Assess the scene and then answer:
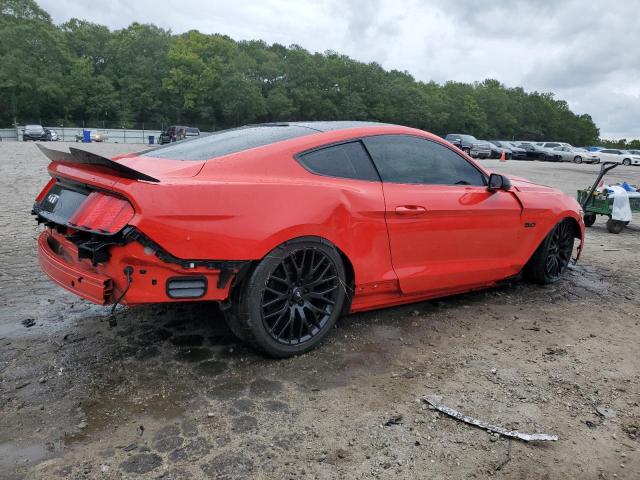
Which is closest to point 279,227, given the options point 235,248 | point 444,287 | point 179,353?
point 235,248

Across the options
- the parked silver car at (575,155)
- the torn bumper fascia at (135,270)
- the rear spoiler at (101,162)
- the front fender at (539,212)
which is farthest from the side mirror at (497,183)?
the parked silver car at (575,155)

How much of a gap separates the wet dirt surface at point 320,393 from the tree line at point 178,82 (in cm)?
5986

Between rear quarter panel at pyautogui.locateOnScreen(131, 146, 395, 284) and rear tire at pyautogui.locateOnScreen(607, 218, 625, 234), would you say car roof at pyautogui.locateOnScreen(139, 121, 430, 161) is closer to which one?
rear quarter panel at pyautogui.locateOnScreen(131, 146, 395, 284)

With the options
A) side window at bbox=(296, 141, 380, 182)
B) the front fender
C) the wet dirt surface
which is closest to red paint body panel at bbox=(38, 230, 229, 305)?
the wet dirt surface

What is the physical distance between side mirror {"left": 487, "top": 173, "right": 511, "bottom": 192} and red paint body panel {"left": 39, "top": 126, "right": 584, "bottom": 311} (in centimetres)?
6

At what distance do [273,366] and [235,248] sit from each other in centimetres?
80

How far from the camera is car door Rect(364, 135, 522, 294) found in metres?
3.69

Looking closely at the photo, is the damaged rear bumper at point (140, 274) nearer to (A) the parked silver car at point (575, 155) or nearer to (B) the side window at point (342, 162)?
(B) the side window at point (342, 162)

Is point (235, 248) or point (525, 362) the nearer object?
point (235, 248)

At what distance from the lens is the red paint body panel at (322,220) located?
2744mm

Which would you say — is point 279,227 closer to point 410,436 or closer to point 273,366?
point 273,366

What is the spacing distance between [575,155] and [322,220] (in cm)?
4682

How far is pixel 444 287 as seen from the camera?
4.08 metres

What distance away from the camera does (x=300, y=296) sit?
3219 mm
